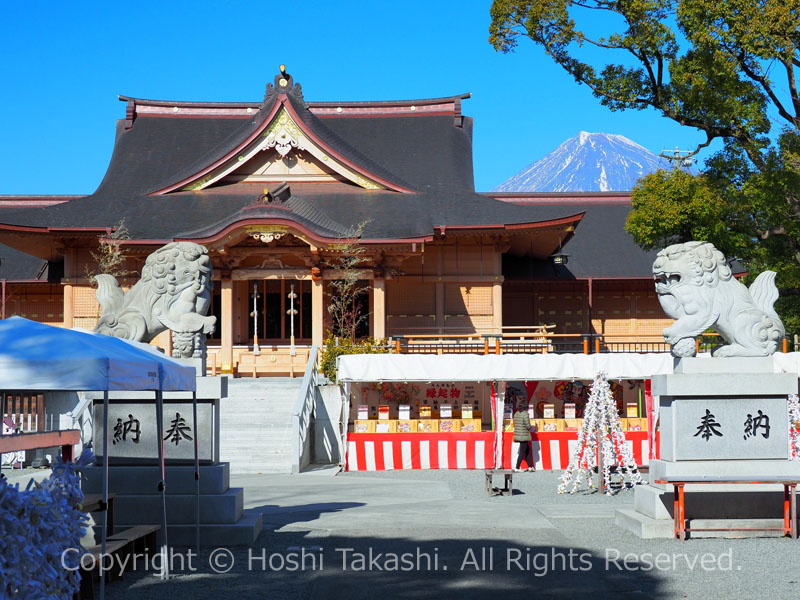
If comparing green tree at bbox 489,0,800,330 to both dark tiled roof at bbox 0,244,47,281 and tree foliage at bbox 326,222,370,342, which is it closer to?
tree foliage at bbox 326,222,370,342

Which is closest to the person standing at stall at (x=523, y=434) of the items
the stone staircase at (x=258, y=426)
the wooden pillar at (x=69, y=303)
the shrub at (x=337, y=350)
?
the stone staircase at (x=258, y=426)

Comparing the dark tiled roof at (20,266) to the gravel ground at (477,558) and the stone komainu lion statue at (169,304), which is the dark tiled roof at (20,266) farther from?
the stone komainu lion statue at (169,304)

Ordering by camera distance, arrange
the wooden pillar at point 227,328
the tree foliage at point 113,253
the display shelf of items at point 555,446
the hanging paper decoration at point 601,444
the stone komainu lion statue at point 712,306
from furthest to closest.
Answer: the wooden pillar at point 227,328, the tree foliage at point 113,253, the display shelf of items at point 555,446, the hanging paper decoration at point 601,444, the stone komainu lion statue at point 712,306

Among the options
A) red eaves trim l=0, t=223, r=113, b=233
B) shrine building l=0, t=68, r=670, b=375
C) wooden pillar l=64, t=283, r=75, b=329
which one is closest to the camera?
shrine building l=0, t=68, r=670, b=375

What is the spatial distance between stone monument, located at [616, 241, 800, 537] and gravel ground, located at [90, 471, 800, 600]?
→ 18.8 inches

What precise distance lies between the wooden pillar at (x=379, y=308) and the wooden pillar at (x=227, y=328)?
382 cm

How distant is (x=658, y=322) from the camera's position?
2970 cm

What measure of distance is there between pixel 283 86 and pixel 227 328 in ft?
27.5

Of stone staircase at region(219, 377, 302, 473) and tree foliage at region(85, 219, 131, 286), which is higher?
tree foliage at region(85, 219, 131, 286)

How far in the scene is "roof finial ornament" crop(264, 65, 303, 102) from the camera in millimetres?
28062

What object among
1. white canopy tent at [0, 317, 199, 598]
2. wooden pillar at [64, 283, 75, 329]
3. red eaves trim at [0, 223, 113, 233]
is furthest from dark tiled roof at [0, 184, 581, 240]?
white canopy tent at [0, 317, 199, 598]

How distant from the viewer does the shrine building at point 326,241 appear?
24375 millimetres

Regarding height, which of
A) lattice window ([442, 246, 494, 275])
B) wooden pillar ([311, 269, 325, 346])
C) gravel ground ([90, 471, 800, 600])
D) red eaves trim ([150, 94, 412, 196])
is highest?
red eaves trim ([150, 94, 412, 196])

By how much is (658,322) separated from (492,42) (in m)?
13.6
